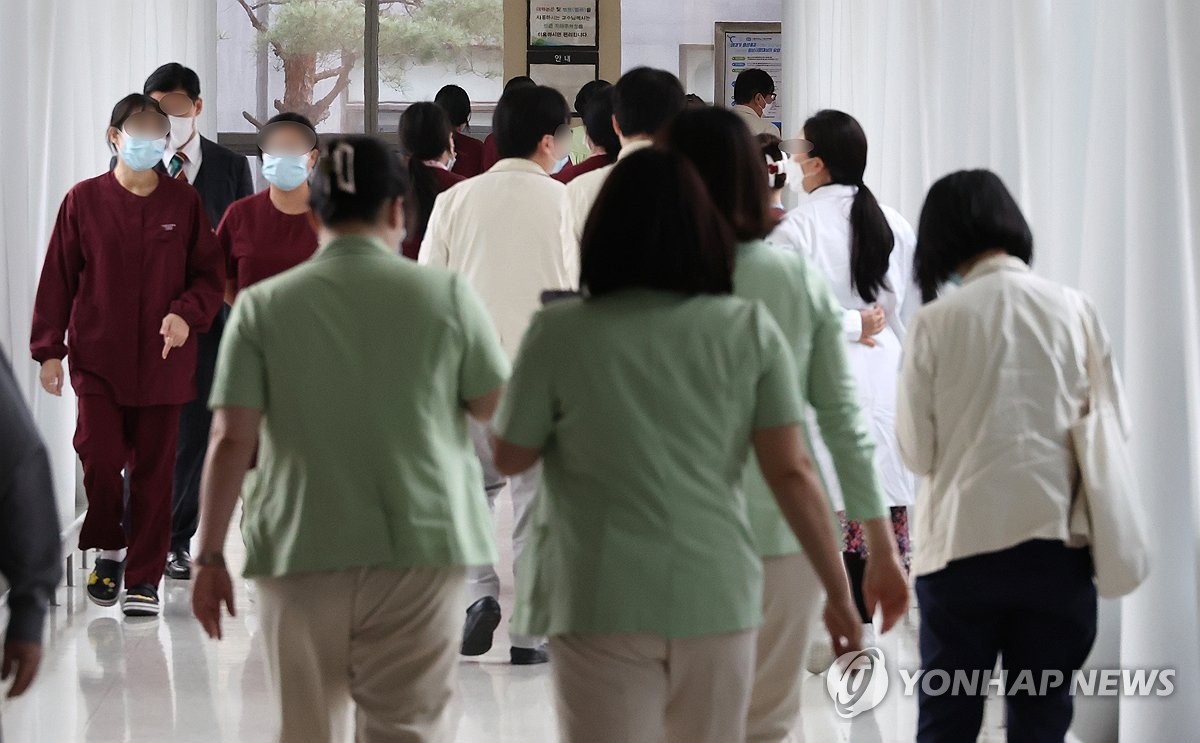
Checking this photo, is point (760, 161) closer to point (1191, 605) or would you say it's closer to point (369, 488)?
point (369, 488)

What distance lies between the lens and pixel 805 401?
3.02 m

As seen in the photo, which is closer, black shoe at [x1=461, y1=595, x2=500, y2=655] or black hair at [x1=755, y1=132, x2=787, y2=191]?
black shoe at [x1=461, y1=595, x2=500, y2=655]

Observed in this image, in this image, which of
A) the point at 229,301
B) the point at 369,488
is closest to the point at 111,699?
the point at 229,301

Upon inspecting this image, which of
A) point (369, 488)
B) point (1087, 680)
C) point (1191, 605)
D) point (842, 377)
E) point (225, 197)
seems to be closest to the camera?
point (369, 488)

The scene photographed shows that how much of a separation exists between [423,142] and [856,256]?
1707 millimetres

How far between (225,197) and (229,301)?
2.51ft

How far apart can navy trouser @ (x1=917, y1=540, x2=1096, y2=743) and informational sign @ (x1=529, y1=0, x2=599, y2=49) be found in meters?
9.51

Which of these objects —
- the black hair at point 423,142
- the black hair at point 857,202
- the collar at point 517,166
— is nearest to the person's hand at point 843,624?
the black hair at point 857,202

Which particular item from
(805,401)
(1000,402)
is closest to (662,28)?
(805,401)

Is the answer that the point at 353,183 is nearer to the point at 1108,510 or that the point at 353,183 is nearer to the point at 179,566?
the point at 1108,510

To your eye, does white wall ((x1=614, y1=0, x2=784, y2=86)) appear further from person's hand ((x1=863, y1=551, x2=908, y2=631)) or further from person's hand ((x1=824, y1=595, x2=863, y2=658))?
person's hand ((x1=824, y1=595, x2=863, y2=658))

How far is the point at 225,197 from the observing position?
6418 millimetres

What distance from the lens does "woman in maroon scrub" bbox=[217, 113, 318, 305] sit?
5375mm

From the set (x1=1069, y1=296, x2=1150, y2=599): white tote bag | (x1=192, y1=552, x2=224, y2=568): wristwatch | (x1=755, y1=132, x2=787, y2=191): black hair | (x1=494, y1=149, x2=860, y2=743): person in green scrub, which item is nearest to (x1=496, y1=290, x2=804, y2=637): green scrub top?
(x1=494, y1=149, x2=860, y2=743): person in green scrub
